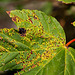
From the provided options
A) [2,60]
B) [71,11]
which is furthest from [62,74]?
[71,11]

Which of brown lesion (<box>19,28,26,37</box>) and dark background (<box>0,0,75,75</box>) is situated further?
dark background (<box>0,0,75,75</box>)

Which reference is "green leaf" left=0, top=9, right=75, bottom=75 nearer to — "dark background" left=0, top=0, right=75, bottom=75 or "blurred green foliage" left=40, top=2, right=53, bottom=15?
"dark background" left=0, top=0, right=75, bottom=75

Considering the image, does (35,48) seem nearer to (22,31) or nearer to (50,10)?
(22,31)

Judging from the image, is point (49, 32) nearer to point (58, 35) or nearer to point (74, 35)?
point (58, 35)

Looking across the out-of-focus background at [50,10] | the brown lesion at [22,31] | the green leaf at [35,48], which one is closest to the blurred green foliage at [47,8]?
the out-of-focus background at [50,10]

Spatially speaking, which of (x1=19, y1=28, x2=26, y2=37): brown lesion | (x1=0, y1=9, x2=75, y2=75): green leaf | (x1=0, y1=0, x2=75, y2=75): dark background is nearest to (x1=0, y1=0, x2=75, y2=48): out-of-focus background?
(x1=0, y1=0, x2=75, y2=75): dark background

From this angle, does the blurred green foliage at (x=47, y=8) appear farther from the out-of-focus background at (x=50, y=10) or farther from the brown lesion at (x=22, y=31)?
the brown lesion at (x=22, y=31)
